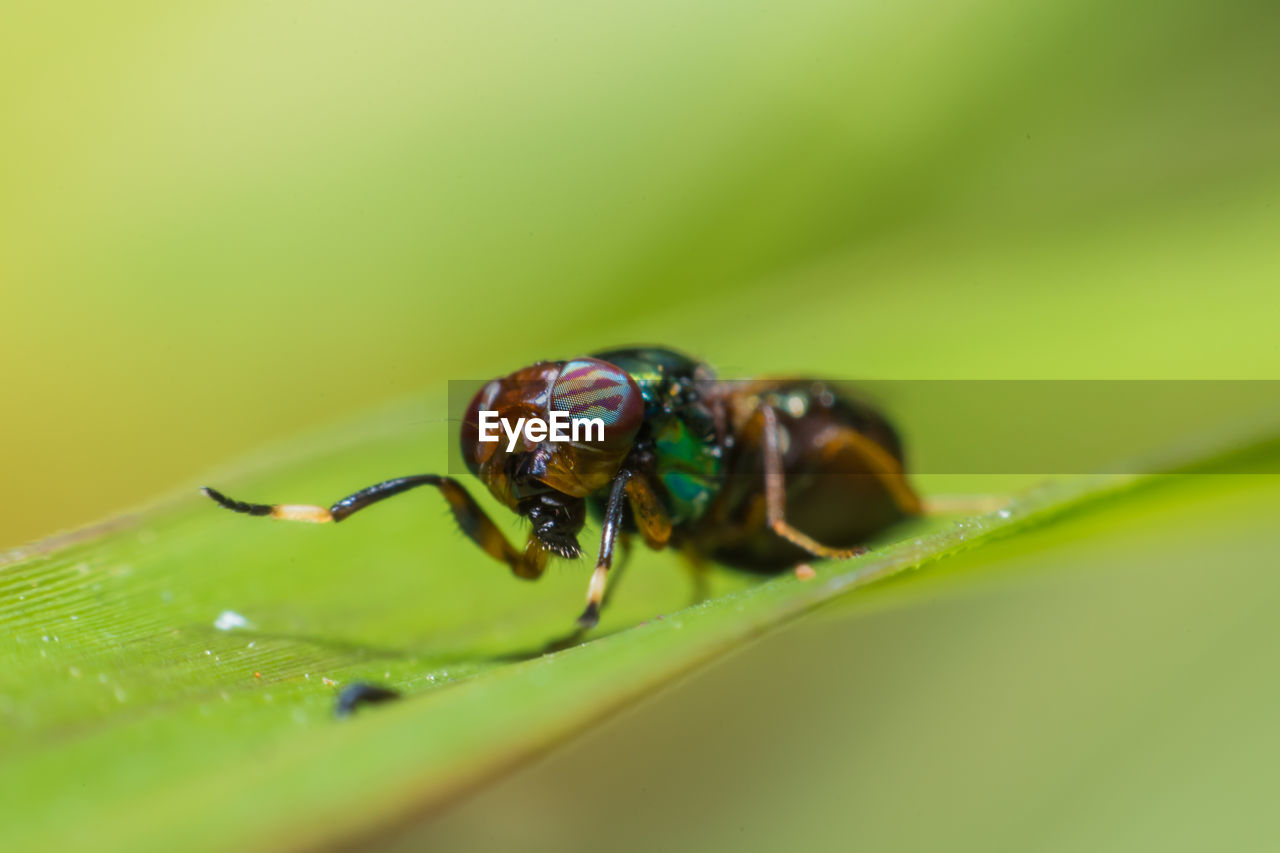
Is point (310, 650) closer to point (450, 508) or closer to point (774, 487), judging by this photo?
point (450, 508)

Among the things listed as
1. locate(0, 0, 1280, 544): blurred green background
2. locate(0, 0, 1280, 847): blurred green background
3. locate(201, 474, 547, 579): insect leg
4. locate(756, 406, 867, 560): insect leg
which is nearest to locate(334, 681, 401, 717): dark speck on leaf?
locate(201, 474, 547, 579): insect leg

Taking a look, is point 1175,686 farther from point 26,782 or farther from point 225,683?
point 26,782

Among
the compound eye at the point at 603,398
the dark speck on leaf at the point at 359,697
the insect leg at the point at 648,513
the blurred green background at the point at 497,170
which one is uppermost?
the blurred green background at the point at 497,170

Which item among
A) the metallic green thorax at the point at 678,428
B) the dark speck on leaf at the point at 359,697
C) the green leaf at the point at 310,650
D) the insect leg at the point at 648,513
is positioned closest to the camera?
the green leaf at the point at 310,650

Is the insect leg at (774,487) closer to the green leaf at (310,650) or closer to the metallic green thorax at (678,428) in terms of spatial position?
the metallic green thorax at (678,428)

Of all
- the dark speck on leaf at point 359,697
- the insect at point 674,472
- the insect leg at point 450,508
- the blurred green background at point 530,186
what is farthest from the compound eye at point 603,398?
the blurred green background at point 530,186

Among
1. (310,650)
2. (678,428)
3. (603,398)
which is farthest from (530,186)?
(310,650)
